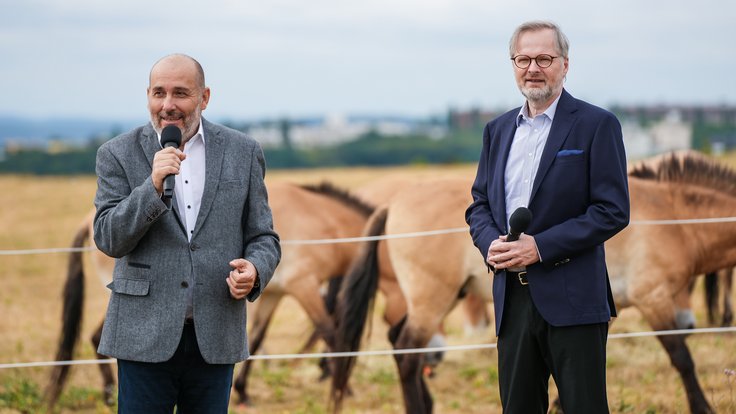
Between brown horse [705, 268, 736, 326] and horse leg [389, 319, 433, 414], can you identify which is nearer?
horse leg [389, 319, 433, 414]

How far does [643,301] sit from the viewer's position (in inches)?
214

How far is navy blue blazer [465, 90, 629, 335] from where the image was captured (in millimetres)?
2607

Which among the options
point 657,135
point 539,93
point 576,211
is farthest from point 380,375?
point 657,135

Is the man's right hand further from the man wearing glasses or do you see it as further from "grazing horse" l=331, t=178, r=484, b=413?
"grazing horse" l=331, t=178, r=484, b=413

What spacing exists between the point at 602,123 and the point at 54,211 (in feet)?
82.8

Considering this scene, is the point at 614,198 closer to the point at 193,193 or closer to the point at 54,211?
the point at 193,193

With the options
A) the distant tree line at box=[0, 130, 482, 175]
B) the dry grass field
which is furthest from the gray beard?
the distant tree line at box=[0, 130, 482, 175]

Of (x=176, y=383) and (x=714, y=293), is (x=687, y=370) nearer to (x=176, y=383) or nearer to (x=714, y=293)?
(x=714, y=293)

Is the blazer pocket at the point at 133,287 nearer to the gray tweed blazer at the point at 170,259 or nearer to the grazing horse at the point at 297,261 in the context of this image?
the gray tweed blazer at the point at 170,259

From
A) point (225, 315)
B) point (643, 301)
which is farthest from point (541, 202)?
point (643, 301)

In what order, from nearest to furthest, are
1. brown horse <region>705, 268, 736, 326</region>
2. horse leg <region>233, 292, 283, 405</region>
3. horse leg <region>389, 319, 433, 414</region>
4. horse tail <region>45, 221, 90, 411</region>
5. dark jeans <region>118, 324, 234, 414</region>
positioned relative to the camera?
dark jeans <region>118, 324, 234, 414</region>, horse leg <region>389, 319, 433, 414</region>, horse tail <region>45, 221, 90, 411</region>, horse leg <region>233, 292, 283, 405</region>, brown horse <region>705, 268, 736, 326</region>

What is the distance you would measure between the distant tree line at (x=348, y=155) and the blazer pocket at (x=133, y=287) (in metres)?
38.5

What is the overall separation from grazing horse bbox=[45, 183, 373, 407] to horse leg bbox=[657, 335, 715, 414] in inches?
101

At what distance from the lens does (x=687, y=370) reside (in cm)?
515
